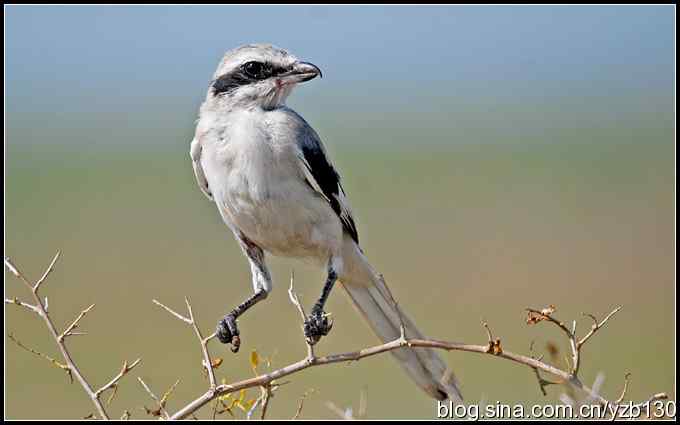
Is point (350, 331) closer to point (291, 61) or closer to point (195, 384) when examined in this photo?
point (195, 384)

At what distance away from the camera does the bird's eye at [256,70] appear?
14.4 feet

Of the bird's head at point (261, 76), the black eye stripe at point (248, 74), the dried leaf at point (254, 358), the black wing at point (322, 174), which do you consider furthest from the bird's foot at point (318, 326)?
the black eye stripe at point (248, 74)

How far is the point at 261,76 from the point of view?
14.4 ft

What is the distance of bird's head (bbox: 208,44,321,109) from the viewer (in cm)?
435

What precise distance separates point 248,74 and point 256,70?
0.14 feet

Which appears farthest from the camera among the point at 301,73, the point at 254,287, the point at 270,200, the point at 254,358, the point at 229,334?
the point at 254,287

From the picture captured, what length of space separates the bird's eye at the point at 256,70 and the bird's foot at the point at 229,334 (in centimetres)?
121

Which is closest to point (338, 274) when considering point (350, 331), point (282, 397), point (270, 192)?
point (270, 192)

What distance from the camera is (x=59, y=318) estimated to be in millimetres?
12430

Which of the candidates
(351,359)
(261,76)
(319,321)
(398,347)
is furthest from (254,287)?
(398,347)

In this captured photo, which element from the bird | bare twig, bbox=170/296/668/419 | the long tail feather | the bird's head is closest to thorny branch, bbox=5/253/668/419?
bare twig, bbox=170/296/668/419

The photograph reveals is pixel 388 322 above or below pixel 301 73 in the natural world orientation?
below

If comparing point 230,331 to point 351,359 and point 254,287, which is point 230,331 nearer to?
point 254,287

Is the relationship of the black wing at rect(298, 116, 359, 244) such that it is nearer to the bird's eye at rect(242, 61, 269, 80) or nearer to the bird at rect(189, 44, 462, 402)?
the bird at rect(189, 44, 462, 402)
